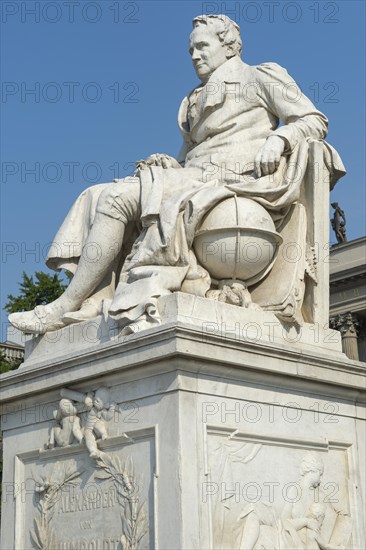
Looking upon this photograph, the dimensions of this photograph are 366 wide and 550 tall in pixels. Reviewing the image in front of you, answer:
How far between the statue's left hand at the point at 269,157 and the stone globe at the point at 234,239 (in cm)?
28

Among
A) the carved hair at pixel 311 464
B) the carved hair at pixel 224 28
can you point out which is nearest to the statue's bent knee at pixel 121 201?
the carved hair at pixel 224 28

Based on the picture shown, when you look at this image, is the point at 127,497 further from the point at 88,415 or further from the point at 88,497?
the point at 88,415

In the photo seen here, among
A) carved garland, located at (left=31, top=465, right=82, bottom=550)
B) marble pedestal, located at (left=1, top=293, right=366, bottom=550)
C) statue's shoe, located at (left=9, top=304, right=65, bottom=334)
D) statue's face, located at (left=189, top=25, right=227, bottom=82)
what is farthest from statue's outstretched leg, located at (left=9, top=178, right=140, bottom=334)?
statue's face, located at (left=189, top=25, right=227, bottom=82)

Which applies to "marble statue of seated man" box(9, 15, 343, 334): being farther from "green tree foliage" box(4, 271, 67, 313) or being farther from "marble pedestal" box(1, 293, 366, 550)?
"green tree foliage" box(4, 271, 67, 313)

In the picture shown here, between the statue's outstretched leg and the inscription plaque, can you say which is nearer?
the inscription plaque

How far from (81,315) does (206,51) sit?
2.42m

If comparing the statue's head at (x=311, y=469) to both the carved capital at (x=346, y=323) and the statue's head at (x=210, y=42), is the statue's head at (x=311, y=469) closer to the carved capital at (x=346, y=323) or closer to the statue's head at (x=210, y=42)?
the statue's head at (x=210, y=42)

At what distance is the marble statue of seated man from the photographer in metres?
7.28

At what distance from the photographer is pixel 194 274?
732 cm

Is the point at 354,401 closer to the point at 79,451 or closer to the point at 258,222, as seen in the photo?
the point at 258,222

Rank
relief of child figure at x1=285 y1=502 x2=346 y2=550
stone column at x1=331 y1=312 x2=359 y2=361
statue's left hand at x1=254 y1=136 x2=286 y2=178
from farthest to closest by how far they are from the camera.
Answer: stone column at x1=331 y1=312 x2=359 y2=361 < statue's left hand at x1=254 y1=136 x2=286 y2=178 < relief of child figure at x1=285 y1=502 x2=346 y2=550

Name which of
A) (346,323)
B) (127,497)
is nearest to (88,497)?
(127,497)

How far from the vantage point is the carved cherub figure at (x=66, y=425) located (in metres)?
7.15

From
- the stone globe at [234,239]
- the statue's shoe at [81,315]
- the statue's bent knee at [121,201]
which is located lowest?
the statue's shoe at [81,315]
